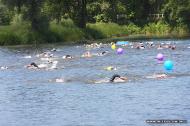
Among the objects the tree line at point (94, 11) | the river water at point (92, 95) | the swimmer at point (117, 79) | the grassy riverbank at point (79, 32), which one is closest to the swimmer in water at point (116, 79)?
the swimmer at point (117, 79)

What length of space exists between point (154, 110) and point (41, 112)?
4498 mm

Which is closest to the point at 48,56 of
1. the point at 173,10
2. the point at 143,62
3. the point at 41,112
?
the point at 143,62

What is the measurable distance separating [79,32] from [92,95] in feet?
184

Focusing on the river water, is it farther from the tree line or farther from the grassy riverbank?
the tree line

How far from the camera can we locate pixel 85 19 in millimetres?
93375

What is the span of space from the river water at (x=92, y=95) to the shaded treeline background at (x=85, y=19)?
3045 cm

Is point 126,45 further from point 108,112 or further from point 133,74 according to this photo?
point 108,112

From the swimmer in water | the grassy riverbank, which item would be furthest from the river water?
the grassy riverbank

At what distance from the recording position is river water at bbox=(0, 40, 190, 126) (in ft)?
77.7

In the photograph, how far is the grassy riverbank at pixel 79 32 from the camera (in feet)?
245

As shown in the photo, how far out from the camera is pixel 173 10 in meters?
92.5

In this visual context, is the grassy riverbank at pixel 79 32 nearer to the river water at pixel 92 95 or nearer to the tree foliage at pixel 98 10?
the tree foliage at pixel 98 10

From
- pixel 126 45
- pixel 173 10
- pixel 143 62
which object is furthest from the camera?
pixel 173 10

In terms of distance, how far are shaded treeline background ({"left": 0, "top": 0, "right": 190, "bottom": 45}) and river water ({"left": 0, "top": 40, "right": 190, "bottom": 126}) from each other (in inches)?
1199
